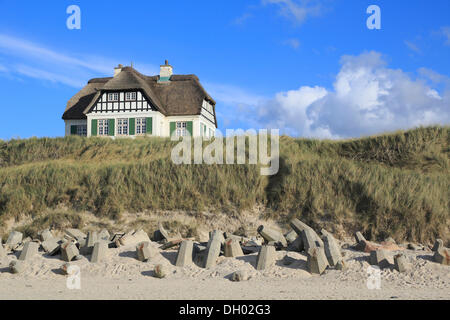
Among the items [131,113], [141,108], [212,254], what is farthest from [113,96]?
[212,254]

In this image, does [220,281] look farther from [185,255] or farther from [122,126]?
[122,126]

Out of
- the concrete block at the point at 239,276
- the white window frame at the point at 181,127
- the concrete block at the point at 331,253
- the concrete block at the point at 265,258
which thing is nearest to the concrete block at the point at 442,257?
the concrete block at the point at 331,253

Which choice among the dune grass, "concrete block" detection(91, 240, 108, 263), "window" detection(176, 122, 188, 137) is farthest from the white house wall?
"concrete block" detection(91, 240, 108, 263)

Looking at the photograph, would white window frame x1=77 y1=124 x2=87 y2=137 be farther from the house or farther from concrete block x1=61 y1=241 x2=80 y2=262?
concrete block x1=61 y1=241 x2=80 y2=262

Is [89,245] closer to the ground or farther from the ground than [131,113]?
closer to the ground

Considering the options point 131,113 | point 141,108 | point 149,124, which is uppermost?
point 141,108

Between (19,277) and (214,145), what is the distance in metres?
6.46

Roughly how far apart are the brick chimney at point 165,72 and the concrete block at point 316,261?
124ft

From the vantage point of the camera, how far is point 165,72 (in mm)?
43156

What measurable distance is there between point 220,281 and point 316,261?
1362 mm

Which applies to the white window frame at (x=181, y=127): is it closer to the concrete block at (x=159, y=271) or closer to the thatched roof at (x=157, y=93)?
the thatched roof at (x=157, y=93)

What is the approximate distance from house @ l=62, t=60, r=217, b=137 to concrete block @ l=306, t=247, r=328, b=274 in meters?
30.8
